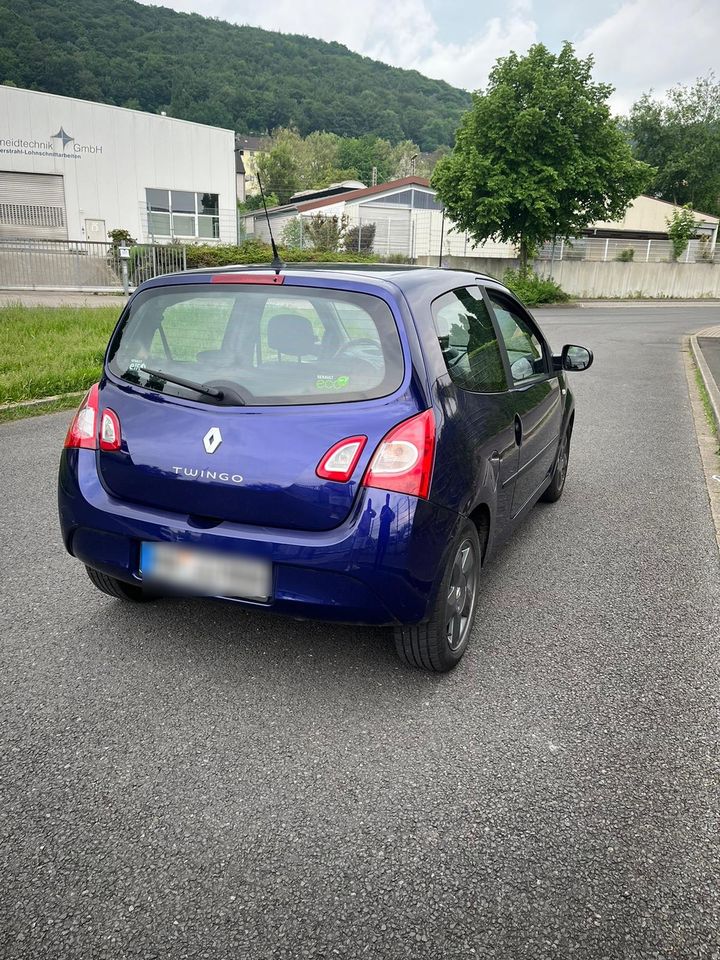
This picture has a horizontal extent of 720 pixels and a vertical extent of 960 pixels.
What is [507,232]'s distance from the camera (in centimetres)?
3044

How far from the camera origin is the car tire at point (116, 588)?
3.63 m

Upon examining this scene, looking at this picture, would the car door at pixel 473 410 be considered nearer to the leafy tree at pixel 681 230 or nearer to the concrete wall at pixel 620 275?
the concrete wall at pixel 620 275

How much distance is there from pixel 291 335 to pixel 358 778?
1716 millimetres

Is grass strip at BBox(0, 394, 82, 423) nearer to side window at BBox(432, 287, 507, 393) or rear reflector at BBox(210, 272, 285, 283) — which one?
rear reflector at BBox(210, 272, 285, 283)

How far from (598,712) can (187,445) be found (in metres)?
1.91

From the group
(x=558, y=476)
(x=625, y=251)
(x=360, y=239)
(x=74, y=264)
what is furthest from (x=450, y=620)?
(x=625, y=251)

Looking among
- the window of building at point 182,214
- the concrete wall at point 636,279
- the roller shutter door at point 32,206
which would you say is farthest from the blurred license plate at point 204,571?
the concrete wall at point 636,279

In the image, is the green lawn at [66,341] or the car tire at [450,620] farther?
the green lawn at [66,341]

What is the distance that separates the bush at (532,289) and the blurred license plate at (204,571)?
2746 cm

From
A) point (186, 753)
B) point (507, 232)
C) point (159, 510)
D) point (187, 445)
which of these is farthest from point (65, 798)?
point (507, 232)

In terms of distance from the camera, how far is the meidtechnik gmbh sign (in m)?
34.4

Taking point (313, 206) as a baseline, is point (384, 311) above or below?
below

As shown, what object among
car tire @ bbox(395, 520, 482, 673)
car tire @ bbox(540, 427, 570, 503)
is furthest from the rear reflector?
car tire @ bbox(540, 427, 570, 503)

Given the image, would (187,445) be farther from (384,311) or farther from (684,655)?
(684,655)
